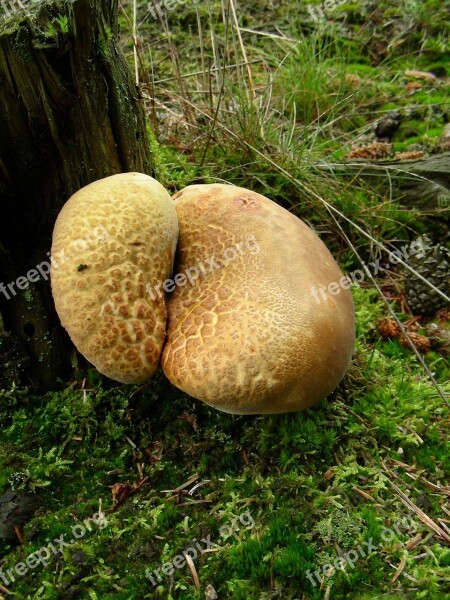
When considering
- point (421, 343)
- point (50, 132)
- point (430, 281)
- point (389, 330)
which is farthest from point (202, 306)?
point (430, 281)

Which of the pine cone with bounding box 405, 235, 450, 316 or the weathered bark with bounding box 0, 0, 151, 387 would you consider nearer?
the weathered bark with bounding box 0, 0, 151, 387

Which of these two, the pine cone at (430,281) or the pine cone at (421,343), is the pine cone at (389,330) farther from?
the pine cone at (430,281)

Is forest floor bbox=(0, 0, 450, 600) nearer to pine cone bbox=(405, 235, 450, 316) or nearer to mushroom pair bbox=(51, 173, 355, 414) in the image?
pine cone bbox=(405, 235, 450, 316)

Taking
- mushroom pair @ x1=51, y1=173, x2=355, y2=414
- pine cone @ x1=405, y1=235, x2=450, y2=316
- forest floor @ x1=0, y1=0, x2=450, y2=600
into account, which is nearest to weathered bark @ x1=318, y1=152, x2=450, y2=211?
pine cone @ x1=405, y1=235, x2=450, y2=316

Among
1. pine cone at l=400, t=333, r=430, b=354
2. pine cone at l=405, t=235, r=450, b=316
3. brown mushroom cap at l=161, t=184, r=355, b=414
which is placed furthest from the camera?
pine cone at l=405, t=235, r=450, b=316

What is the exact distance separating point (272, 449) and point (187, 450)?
1.47 ft

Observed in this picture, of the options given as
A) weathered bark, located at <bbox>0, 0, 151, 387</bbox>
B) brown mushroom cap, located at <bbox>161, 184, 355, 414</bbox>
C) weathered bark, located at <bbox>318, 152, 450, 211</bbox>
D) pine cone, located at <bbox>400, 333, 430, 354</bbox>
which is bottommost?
pine cone, located at <bbox>400, 333, 430, 354</bbox>

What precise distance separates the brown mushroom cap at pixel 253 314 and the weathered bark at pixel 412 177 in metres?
1.95

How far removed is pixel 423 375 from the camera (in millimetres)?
3203

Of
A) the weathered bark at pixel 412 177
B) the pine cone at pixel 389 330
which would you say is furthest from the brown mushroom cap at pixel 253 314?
the weathered bark at pixel 412 177

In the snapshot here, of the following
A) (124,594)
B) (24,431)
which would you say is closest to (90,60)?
(24,431)

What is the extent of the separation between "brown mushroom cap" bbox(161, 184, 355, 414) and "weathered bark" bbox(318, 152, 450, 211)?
1946 millimetres

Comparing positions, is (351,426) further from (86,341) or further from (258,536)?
(86,341)

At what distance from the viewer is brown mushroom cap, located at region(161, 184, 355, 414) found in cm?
212
